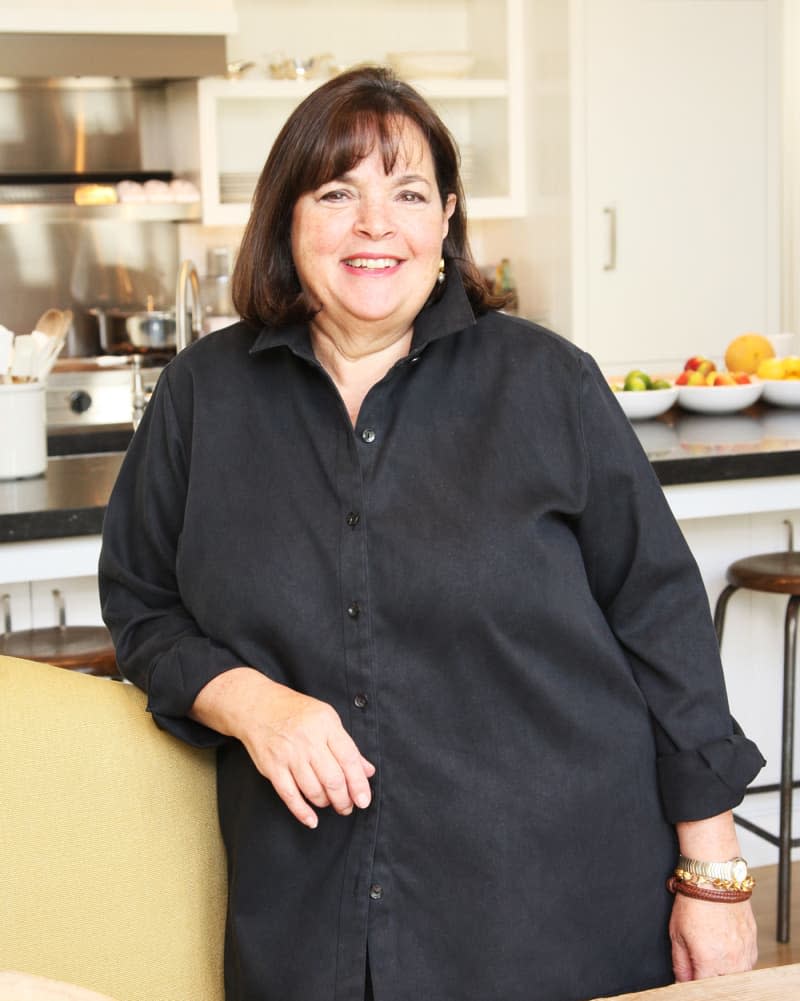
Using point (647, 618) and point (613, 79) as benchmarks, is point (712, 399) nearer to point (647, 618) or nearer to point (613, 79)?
point (647, 618)

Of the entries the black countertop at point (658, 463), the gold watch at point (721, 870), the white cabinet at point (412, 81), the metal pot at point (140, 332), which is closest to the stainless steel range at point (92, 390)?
the metal pot at point (140, 332)

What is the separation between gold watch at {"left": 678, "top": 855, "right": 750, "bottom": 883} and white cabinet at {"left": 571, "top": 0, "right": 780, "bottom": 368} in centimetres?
351

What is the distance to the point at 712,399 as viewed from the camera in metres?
2.91

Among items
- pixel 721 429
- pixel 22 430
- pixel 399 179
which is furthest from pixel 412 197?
pixel 721 429

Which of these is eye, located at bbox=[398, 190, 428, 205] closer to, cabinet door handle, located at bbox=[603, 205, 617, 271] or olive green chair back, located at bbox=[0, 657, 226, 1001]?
olive green chair back, located at bbox=[0, 657, 226, 1001]

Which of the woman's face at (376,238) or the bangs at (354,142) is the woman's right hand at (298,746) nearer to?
the woman's face at (376,238)

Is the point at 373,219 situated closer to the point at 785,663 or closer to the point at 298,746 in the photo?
the point at 298,746

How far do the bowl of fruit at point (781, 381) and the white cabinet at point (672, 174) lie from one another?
1.74 metres

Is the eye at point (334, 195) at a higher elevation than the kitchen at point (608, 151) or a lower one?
lower

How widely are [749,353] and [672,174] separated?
175 cm

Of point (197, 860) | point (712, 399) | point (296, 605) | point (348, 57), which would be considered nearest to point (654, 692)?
point (296, 605)

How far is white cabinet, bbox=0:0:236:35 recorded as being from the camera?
424 cm

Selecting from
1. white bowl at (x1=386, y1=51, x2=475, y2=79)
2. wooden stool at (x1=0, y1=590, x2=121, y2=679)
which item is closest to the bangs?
wooden stool at (x1=0, y1=590, x2=121, y2=679)

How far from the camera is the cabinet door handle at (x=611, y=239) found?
15.5 feet
